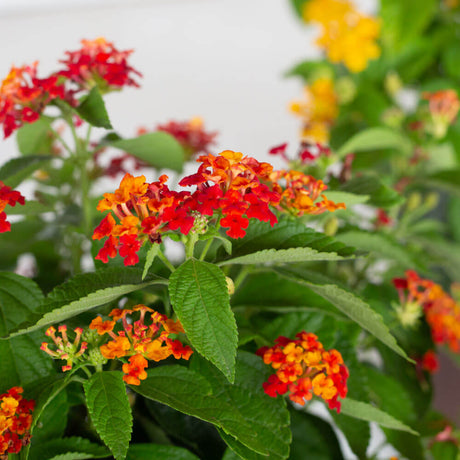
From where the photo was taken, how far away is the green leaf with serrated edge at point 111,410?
0.29 m

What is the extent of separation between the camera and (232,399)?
0.36 m

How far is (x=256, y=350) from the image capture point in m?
0.40

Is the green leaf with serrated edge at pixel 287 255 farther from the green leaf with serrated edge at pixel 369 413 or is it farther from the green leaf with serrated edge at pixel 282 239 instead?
the green leaf with serrated edge at pixel 369 413

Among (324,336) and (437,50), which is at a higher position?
(437,50)

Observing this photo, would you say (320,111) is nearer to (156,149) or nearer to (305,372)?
(156,149)

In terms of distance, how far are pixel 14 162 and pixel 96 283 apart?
168mm

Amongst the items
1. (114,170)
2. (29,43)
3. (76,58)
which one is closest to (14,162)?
(76,58)

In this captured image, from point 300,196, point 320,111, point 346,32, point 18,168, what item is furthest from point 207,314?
point 346,32

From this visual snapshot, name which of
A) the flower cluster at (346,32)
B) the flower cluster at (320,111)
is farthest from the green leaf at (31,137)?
the flower cluster at (346,32)

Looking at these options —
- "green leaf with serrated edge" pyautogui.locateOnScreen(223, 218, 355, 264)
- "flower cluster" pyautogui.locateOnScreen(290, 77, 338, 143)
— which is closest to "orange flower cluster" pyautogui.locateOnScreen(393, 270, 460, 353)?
"green leaf with serrated edge" pyautogui.locateOnScreen(223, 218, 355, 264)

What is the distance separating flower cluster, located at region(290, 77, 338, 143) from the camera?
927 mm

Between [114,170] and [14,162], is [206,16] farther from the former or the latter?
→ [14,162]

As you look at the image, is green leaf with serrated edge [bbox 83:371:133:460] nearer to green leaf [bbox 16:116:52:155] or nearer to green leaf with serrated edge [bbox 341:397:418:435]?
green leaf with serrated edge [bbox 341:397:418:435]

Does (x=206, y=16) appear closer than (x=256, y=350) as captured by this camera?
No
